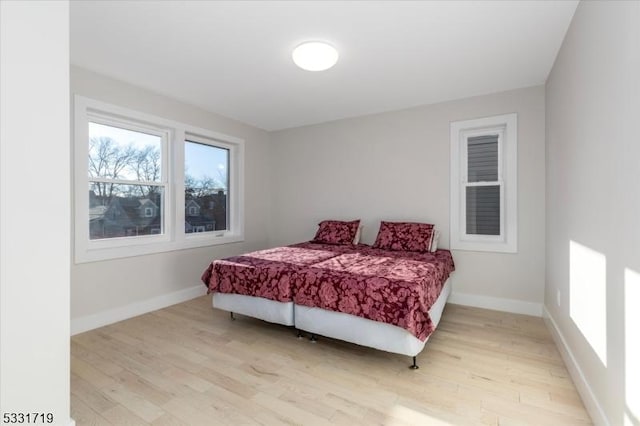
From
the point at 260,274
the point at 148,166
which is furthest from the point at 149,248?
the point at 260,274

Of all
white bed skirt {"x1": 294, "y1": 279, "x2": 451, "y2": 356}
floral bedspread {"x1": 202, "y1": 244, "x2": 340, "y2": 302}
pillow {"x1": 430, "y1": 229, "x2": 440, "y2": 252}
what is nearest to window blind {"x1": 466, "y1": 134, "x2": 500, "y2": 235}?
pillow {"x1": 430, "y1": 229, "x2": 440, "y2": 252}

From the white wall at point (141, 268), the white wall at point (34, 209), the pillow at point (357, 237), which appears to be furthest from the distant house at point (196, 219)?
the white wall at point (34, 209)

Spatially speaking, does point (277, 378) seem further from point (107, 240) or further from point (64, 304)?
point (107, 240)

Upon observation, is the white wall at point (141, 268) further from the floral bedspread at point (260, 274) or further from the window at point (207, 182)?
the floral bedspread at point (260, 274)

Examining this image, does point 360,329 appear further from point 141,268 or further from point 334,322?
point 141,268

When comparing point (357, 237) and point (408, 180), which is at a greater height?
point (408, 180)

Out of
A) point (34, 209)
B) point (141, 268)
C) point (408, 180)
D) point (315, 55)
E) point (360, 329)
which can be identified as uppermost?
point (315, 55)

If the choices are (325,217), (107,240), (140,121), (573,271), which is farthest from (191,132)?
(573,271)

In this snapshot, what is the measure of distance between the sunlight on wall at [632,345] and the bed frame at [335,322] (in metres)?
0.98

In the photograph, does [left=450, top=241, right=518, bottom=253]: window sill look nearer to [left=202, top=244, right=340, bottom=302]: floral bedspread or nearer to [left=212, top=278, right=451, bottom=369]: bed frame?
[left=212, top=278, right=451, bottom=369]: bed frame

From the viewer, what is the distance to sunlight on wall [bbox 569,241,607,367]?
4.85ft

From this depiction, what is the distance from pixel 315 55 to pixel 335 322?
210cm

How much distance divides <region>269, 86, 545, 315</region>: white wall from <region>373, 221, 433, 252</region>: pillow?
26cm

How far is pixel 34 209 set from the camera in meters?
1.26
